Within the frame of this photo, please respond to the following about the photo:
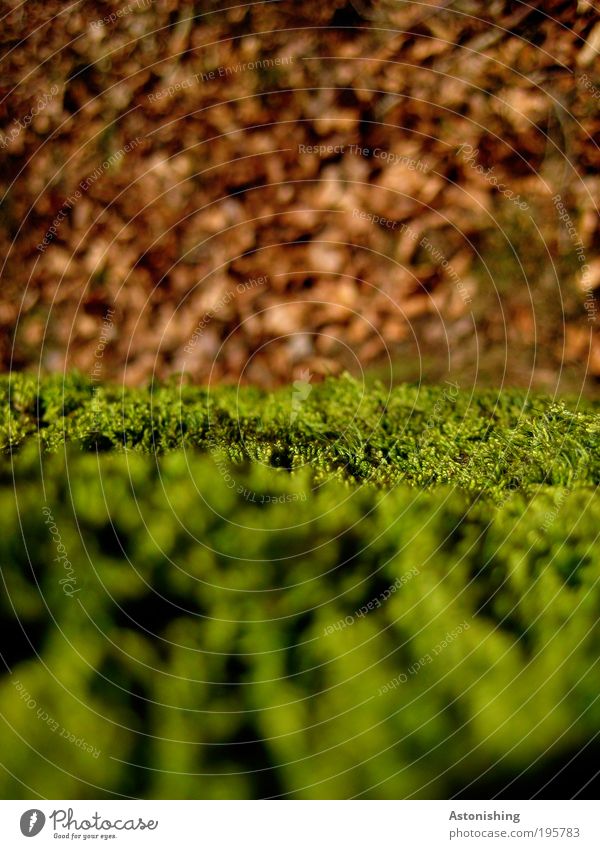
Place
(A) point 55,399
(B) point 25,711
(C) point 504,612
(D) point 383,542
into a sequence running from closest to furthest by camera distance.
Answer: (B) point 25,711 → (C) point 504,612 → (D) point 383,542 → (A) point 55,399

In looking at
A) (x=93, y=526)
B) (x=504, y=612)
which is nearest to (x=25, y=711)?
(x=93, y=526)

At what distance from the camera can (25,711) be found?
5.69 feet

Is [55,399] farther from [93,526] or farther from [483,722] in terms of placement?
[483,722]

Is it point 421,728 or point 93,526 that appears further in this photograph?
point 93,526

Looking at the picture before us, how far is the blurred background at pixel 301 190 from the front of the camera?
151 inches

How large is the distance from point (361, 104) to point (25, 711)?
318 cm
